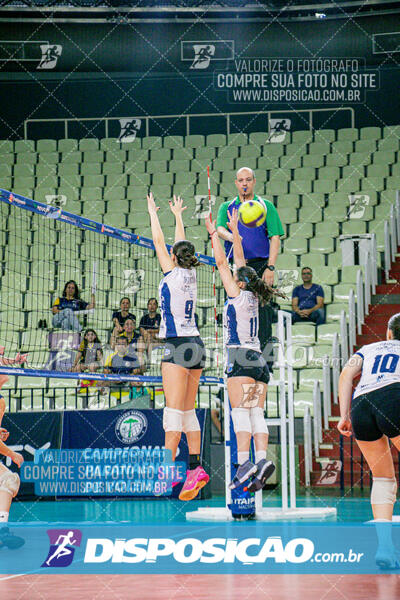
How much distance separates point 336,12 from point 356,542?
14.1 meters

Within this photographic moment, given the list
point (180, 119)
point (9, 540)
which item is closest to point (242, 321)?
point (9, 540)

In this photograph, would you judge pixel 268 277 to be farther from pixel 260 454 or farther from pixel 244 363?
pixel 260 454

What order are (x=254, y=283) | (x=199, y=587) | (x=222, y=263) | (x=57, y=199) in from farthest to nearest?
(x=57, y=199)
(x=254, y=283)
(x=222, y=263)
(x=199, y=587)

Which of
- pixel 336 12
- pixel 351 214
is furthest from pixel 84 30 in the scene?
pixel 351 214

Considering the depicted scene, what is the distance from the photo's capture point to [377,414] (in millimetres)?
6258

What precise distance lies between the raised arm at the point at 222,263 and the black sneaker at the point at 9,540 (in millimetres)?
2722

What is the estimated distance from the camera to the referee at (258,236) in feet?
23.1

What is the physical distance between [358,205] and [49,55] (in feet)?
26.6

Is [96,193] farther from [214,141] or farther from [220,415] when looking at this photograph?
[220,415]

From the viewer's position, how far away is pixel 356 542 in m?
6.75

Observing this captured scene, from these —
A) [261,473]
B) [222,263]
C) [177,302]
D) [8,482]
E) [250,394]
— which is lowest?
[8,482]

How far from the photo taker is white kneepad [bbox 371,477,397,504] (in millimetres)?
6398

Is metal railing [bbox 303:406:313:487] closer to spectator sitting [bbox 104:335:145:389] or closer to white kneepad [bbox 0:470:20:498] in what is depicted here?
spectator sitting [bbox 104:335:145:389]

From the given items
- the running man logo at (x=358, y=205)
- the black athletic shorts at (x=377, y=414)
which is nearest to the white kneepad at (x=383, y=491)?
the black athletic shorts at (x=377, y=414)
